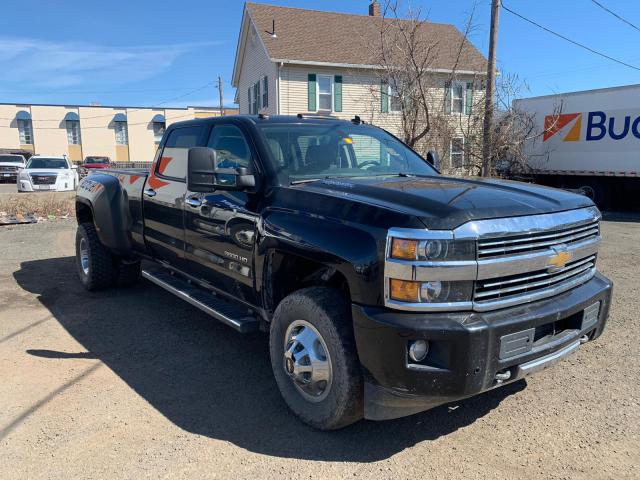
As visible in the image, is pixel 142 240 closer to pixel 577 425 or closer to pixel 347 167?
pixel 347 167

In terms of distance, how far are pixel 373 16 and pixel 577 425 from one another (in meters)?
26.7

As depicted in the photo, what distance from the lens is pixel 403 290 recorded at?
2.62 metres

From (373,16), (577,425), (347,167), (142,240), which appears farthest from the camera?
(373,16)

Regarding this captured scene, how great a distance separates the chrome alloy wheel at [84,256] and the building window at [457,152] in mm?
13567

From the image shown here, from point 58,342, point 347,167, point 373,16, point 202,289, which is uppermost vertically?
point 373,16

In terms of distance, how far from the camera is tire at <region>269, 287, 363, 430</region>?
2.88 metres

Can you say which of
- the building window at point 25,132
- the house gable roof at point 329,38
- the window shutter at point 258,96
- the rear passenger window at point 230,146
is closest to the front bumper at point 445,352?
the rear passenger window at point 230,146

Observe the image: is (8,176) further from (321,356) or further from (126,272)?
(321,356)

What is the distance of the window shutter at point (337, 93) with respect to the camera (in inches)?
909

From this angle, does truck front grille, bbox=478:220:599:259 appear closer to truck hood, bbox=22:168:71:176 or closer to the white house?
the white house

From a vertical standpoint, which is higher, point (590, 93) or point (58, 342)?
point (590, 93)

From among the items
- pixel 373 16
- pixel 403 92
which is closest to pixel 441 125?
pixel 403 92

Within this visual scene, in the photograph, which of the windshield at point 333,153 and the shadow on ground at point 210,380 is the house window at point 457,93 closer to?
the windshield at point 333,153

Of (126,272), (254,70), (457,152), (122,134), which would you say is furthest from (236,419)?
(122,134)
